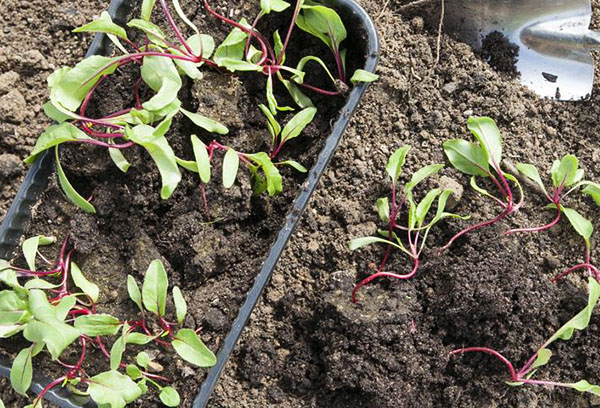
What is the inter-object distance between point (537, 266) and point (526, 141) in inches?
12.3

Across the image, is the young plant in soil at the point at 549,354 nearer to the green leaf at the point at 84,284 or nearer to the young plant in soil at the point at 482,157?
the young plant in soil at the point at 482,157

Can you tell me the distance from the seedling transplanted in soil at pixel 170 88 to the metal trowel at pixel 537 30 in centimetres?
48

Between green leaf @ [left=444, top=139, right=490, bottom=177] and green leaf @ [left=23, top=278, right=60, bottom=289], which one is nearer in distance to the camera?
green leaf @ [left=23, top=278, right=60, bottom=289]

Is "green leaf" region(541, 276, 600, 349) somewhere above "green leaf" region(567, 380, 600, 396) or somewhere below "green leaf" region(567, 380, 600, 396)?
above

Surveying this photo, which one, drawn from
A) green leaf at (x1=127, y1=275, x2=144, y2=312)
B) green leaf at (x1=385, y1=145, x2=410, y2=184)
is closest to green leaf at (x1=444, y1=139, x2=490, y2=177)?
green leaf at (x1=385, y1=145, x2=410, y2=184)

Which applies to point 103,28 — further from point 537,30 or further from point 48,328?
point 537,30

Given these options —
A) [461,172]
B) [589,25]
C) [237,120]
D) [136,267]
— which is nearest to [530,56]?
[589,25]

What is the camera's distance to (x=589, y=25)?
161 cm

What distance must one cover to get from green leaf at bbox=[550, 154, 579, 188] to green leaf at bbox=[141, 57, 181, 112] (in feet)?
2.93

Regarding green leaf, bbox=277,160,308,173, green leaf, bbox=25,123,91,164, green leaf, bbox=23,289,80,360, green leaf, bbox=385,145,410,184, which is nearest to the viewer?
green leaf, bbox=23,289,80,360

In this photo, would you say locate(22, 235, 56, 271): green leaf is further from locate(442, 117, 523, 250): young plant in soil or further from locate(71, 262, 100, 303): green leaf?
locate(442, 117, 523, 250): young plant in soil

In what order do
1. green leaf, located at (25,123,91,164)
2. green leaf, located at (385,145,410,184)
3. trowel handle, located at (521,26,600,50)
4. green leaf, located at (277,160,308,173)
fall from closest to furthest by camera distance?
green leaf, located at (25,123,91,164) < green leaf, located at (277,160,308,173) < green leaf, located at (385,145,410,184) < trowel handle, located at (521,26,600,50)

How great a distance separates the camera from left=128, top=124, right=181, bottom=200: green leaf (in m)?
1.06

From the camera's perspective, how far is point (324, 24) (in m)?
1.23
